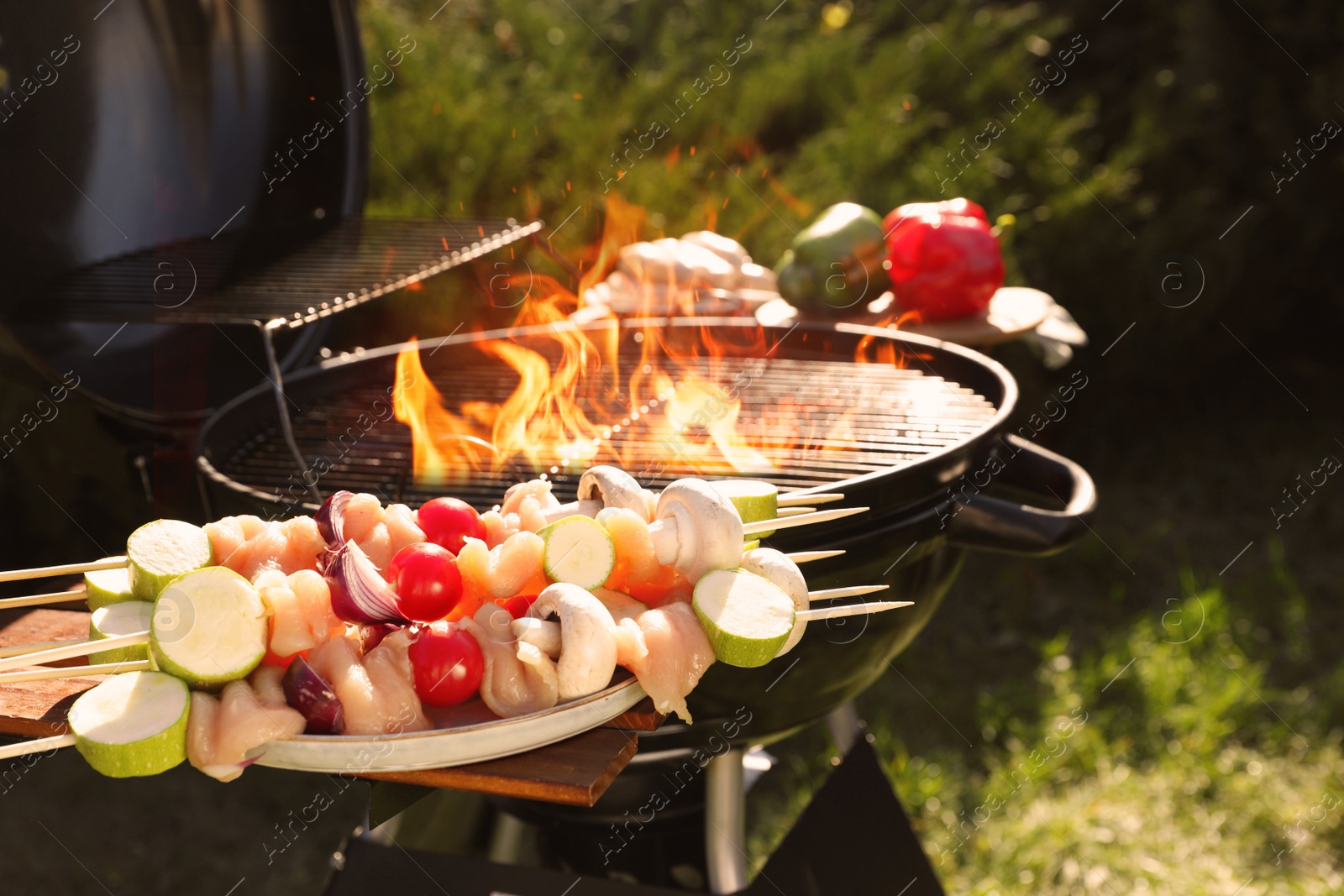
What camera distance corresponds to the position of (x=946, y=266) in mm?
3570

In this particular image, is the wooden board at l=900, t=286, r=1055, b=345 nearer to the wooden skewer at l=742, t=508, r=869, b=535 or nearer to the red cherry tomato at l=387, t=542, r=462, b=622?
the wooden skewer at l=742, t=508, r=869, b=535

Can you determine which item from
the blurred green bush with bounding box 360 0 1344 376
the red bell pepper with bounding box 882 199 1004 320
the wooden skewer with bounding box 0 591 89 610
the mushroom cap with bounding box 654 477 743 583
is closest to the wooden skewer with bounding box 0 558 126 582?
the wooden skewer with bounding box 0 591 89 610

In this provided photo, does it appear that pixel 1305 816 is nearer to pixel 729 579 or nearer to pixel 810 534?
pixel 810 534

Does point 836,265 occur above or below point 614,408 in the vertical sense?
below

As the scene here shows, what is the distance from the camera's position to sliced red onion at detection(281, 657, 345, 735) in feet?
4.60

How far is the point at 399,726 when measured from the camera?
1.41 meters

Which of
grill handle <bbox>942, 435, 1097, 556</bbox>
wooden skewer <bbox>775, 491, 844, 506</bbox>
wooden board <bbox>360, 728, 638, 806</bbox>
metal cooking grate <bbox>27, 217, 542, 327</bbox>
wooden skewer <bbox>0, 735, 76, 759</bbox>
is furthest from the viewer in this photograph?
metal cooking grate <bbox>27, 217, 542, 327</bbox>

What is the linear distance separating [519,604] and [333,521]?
330mm

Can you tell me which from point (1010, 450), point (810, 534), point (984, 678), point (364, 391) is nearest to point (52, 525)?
point (364, 391)

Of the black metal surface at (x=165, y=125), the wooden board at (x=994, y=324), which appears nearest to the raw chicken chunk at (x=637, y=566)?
the wooden board at (x=994, y=324)

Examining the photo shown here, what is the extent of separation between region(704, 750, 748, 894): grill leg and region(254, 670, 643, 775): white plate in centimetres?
135

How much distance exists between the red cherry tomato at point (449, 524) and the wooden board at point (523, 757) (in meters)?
0.43

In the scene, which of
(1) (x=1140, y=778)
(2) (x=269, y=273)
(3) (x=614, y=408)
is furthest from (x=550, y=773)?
(1) (x=1140, y=778)

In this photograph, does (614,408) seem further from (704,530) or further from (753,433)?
(704,530)
